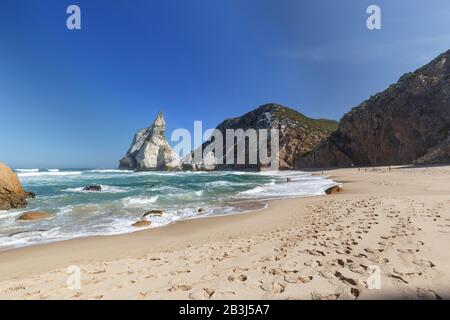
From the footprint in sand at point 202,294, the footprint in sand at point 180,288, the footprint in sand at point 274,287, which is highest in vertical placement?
the footprint in sand at point 274,287

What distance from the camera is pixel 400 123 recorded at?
50.3m

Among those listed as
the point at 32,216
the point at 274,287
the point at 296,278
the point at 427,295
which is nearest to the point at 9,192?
the point at 32,216

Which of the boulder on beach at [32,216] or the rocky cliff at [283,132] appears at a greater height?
the rocky cliff at [283,132]

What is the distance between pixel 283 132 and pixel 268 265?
85362 millimetres

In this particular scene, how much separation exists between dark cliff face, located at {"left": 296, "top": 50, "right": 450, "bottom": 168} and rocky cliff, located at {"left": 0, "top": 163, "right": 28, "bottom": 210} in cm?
5277

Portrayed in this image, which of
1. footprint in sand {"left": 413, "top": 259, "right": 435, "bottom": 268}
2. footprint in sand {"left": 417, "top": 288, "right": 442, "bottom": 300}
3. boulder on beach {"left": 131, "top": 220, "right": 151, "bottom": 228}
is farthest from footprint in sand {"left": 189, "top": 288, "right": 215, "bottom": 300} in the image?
boulder on beach {"left": 131, "top": 220, "right": 151, "bottom": 228}

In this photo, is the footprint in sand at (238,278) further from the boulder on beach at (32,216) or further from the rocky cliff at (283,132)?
the rocky cliff at (283,132)

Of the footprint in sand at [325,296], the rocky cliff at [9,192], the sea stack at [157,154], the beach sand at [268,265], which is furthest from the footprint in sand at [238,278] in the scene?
the sea stack at [157,154]

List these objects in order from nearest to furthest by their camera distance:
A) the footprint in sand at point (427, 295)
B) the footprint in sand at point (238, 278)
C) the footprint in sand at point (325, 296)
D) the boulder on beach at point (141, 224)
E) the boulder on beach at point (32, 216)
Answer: the footprint in sand at point (427, 295)
the footprint in sand at point (325, 296)
the footprint in sand at point (238, 278)
the boulder on beach at point (141, 224)
the boulder on beach at point (32, 216)

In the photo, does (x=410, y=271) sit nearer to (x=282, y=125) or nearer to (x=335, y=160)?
(x=335, y=160)

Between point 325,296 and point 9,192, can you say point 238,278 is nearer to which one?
point 325,296

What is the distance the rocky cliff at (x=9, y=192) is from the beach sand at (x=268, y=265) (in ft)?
37.4

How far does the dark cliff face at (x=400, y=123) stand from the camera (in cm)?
4525

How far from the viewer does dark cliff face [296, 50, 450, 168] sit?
45250 mm
